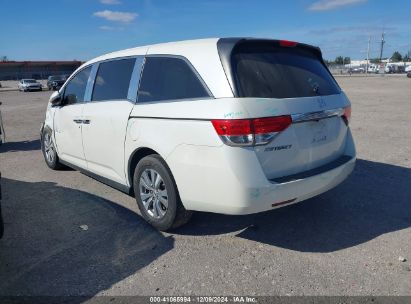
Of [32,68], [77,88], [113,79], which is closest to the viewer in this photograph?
[113,79]


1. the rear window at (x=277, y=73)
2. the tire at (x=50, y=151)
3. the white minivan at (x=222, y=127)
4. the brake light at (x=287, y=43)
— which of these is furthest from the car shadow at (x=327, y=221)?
the tire at (x=50, y=151)

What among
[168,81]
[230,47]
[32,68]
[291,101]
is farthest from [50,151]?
[32,68]

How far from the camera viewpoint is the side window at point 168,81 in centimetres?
359

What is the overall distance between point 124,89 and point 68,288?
2.27 meters

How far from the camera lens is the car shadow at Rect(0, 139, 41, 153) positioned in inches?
342

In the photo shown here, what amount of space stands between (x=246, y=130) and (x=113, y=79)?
225cm

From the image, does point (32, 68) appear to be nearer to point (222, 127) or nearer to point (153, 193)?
point (153, 193)

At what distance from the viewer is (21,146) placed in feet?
Answer: 29.7

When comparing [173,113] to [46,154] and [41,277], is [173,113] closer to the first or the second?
[41,277]

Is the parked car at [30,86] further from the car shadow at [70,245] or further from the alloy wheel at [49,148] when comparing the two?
the car shadow at [70,245]

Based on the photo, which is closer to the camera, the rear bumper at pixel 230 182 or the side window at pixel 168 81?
the rear bumper at pixel 230 182

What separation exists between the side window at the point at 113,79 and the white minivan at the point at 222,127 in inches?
0.9

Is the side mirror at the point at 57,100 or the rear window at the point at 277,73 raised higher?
the rear window at the point at 277,73

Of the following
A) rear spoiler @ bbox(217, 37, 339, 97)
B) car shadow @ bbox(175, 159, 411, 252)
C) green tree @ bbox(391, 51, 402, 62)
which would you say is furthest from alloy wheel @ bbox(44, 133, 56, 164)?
green tree @ bbox(391, 51, 402, 62)
